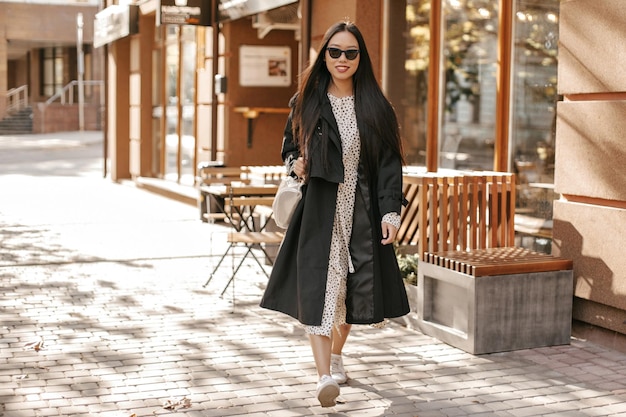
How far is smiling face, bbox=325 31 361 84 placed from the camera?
538 cm

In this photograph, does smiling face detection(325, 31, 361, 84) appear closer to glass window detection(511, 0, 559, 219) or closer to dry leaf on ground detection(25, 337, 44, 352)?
dry leaf on ground detection(25, 337, 44, 352)

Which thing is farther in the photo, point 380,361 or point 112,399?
point 380,361

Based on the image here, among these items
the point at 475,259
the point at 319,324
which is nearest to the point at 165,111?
the point at 475,259

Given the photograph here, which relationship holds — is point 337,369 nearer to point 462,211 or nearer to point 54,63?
point 462,211

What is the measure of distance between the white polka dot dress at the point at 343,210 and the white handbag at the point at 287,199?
0.22 meters

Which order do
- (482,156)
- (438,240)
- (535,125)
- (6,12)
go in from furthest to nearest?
(6,12) < (482,156) < (535,125) < (438,240)

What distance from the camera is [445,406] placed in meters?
5.47

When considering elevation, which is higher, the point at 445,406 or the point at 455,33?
the point at 455,33

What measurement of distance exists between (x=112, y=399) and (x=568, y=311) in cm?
309

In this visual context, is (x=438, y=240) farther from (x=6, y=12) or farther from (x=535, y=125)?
(x=6, y=12)

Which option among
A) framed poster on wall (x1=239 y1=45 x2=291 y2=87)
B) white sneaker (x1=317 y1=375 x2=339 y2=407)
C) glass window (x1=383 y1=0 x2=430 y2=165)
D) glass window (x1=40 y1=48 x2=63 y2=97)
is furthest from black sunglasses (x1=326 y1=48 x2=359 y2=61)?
glass window (x1=40 y1=48 x2=63 y2=97)

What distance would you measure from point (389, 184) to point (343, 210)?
0.28 meters

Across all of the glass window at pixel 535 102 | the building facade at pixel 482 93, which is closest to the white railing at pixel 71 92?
the building facade at pixel 482 93

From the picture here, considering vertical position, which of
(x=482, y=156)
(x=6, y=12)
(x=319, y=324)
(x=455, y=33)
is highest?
(x=6, y=12)
